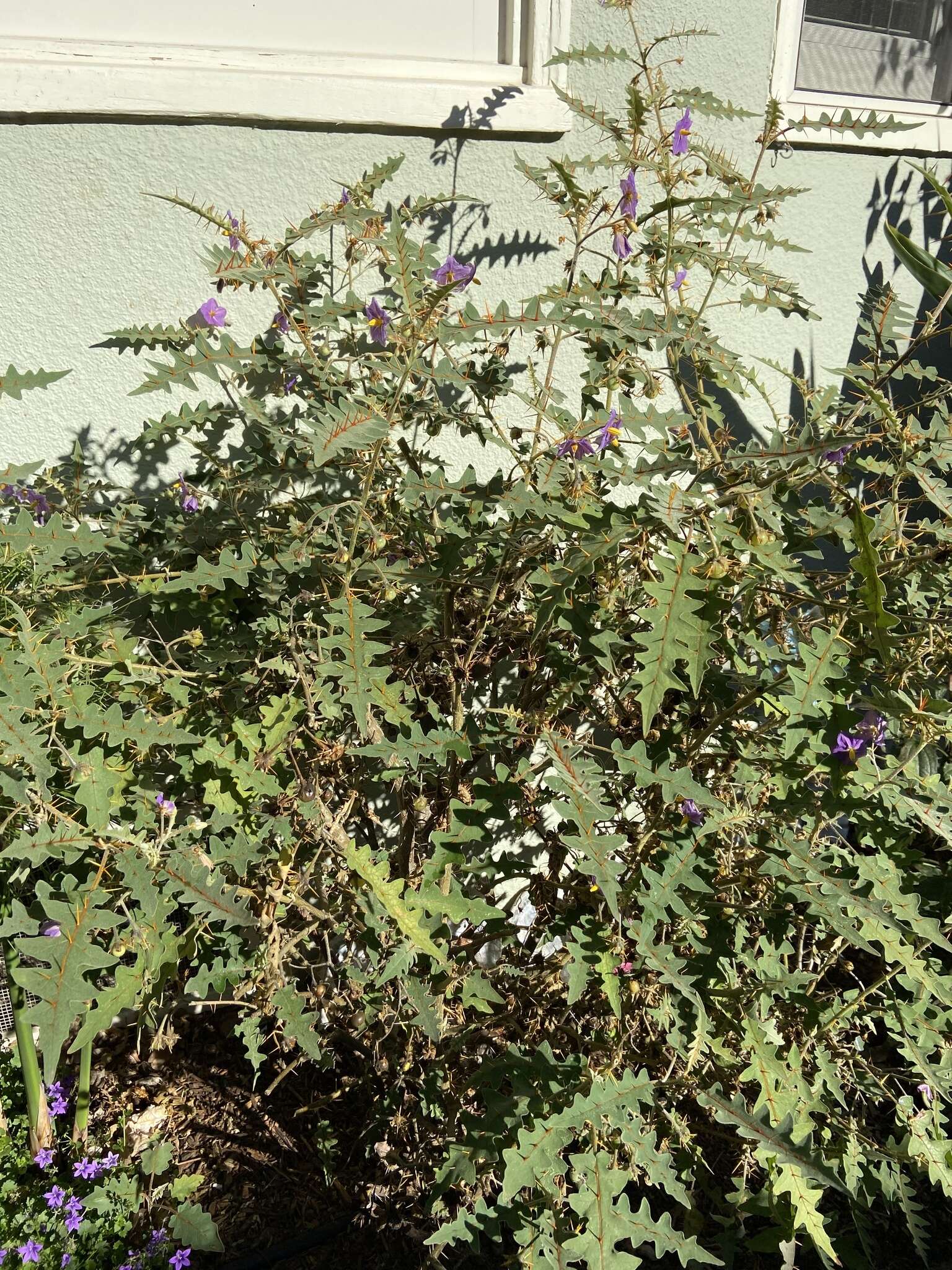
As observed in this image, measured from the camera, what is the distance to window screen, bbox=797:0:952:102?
305 cm

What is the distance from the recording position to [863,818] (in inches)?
70.1

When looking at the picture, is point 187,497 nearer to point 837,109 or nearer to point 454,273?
point 454,273

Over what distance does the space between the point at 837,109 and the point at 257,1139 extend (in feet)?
10.8

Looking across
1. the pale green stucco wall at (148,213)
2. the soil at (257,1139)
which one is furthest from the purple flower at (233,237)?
the soil at (257,1139)

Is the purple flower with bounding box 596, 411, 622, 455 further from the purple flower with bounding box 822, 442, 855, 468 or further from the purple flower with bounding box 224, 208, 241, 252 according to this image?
the purple flower with bounding box 224, 208, 241, 252

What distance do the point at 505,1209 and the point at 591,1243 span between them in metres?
0.28

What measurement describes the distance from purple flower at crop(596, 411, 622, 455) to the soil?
154 centimetres

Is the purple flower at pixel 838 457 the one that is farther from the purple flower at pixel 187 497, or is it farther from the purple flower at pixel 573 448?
the purple flower at pixel 187 497

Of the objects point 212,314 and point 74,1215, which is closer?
point 74,1215

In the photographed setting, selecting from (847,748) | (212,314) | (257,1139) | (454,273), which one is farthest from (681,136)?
(257,1139)

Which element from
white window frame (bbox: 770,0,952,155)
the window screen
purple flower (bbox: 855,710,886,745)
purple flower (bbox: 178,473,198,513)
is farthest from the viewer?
the window screen

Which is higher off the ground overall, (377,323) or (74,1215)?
(377,323)

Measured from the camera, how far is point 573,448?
5.89 feet

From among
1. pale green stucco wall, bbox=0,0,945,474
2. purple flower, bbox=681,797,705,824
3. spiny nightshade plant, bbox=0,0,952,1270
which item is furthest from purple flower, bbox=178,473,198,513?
purple flower, bbox=681,797,705,824
